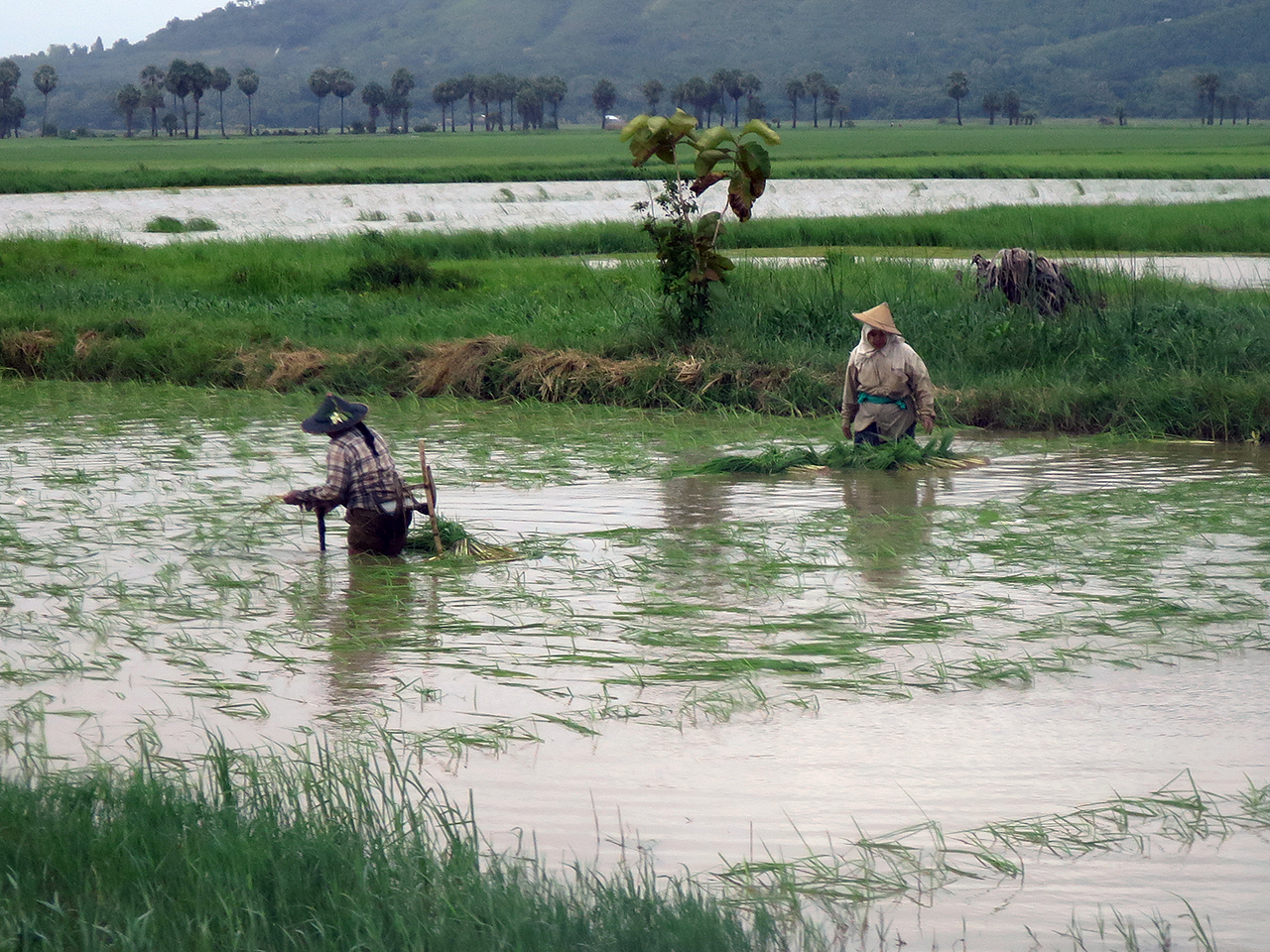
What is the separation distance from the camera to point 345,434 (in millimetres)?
7898

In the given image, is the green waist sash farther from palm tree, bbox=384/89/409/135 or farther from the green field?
palm tree, bbox=384/89/409/135

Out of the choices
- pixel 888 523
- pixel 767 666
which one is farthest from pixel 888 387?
pixel 767 666

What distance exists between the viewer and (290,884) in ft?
12.3

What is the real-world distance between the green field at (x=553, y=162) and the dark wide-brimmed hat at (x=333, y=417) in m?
35.4

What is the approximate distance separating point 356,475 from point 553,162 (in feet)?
218

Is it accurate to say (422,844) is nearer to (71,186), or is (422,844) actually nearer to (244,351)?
(244,351)

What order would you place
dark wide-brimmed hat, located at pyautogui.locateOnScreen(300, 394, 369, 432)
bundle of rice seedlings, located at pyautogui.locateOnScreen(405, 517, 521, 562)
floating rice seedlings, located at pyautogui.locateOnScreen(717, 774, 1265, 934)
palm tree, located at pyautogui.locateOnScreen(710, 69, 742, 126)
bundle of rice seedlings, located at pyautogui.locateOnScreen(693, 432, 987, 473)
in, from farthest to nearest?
palm tree, located at pyautogui.locateOnScreen(710, 69, 742, 126)
bundle of rice seedlings, located at pyautogui.locateOnScreen(693, 432, 987, 473)
bundle of rice seedlings, located at pyautogui.locateOnScreen(405, 517, 521, 562)
dark wide-brimmed hat, located at pyautogui.locateOnScreen(300, 394, 369, 432)
floating rice seedlings, located at pyautogui.locateOnScreen(717, 774, 1265, 934)

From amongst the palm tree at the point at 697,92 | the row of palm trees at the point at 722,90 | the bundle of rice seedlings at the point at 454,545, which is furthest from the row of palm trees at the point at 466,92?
the bundle of rice seedlings at the point at 454,545

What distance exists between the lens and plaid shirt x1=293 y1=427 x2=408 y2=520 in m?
7.84

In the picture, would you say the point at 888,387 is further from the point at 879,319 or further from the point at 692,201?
the point at 692,201

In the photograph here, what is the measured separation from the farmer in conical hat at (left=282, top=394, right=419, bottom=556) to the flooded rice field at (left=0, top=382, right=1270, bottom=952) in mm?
232

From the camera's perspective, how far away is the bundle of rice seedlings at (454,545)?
796 cm

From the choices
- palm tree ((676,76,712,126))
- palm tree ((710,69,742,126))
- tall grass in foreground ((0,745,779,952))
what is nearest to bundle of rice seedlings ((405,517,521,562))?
tall grass in foreground ((0,745,779,952))

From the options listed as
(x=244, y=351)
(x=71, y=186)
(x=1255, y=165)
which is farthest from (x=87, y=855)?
(x=1255, y=165)
